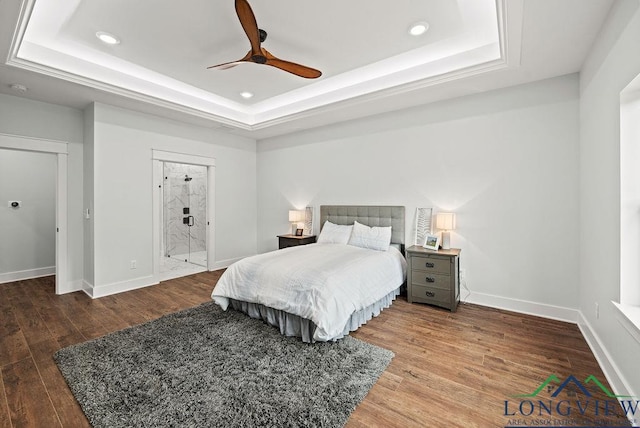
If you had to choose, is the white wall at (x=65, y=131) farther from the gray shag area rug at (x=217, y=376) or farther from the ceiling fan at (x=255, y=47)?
the ceiling fan at (x=255, y=47)

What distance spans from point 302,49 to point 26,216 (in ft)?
18.1

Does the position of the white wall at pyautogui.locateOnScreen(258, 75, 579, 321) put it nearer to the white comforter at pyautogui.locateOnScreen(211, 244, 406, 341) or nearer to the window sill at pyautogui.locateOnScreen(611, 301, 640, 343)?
the white comforter at pyautogui.locateOnScreen(211, 244, 406, 341)

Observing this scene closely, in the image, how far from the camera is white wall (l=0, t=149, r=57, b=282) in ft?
15.2

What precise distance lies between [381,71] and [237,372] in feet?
11.9

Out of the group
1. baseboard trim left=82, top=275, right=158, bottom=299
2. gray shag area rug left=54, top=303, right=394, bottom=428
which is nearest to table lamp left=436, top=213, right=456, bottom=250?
gray shag area rug left=54, top=303, right=394, bottom=428

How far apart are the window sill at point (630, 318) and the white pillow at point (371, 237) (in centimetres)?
232

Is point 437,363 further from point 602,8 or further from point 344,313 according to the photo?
point 602,8

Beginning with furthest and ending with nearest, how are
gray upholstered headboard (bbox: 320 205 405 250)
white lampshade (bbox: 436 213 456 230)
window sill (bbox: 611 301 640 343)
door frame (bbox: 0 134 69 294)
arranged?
gray upholstered headboard (bbox: 320 205 405 250) < door frame (bbox: 0 134 69 294) < white lampshade (bbox: 436 213 456 230) < window sill (bbox: 611 301 640 343)

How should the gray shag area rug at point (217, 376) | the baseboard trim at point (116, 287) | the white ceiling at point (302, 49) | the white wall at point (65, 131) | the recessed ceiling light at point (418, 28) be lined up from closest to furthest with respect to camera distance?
the gray shag area rug at point (217, 376) < the white ceiling at point (302, 49) < the recessed ceiling light at point (418, 28) < the white wall at point (65, 131) < the baseboard trim at point (116, 287)

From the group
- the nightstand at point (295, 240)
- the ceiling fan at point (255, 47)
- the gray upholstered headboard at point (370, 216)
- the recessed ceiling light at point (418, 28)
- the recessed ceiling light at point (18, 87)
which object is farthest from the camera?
the nightstand at point (295, 240)

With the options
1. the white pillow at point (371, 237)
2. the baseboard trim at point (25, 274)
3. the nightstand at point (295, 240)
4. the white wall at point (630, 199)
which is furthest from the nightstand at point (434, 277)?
the baseboard trim at point (25, 274)

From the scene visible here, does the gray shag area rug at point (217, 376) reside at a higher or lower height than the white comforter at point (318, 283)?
lower

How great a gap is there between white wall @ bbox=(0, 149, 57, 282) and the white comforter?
410 centimetres

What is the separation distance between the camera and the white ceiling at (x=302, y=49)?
234 cm
